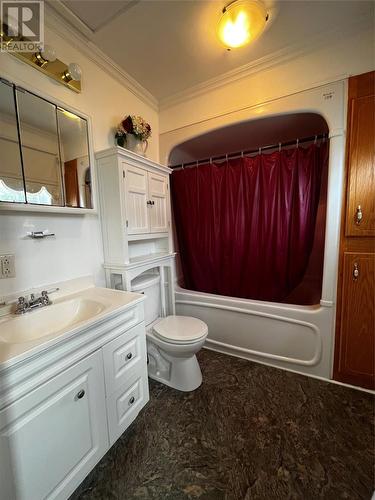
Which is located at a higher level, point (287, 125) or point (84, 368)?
point (287, 125)

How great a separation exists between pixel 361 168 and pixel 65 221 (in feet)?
6.66

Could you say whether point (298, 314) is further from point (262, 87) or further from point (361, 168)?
point (262, 87)

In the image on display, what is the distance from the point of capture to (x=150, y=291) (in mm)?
1845

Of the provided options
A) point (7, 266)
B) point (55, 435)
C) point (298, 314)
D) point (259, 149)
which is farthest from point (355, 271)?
point (7, 266)

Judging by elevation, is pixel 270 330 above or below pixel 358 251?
below

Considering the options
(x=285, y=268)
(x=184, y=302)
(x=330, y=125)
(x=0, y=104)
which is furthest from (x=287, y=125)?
(x=0, y=104)

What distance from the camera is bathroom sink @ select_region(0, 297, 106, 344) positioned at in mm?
951

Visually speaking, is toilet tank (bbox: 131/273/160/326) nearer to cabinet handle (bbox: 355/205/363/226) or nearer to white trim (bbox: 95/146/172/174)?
white trim (bbox: 95/146/172/174)

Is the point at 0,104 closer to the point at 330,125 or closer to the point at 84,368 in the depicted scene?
the point at 84,368

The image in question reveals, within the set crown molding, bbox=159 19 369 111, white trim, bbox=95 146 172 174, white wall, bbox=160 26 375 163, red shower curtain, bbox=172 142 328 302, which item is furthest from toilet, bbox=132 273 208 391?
crown molding, bbox=159 19 369 111

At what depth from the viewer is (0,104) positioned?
1.00 metres

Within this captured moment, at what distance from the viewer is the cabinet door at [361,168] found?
135cm

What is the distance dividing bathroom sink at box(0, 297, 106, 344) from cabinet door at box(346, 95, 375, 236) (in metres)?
1.76

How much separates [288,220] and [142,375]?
1729 mm
